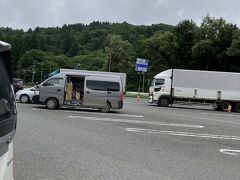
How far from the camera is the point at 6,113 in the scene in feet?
13.0

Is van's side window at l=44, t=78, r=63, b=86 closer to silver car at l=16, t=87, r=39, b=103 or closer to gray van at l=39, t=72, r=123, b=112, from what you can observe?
gray van at l=39, t=72, r=123, b=112

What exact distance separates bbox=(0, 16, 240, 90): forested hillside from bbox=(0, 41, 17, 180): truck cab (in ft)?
220

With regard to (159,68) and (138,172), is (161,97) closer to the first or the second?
(138,172)

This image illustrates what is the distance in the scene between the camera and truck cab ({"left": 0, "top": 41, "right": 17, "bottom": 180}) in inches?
154

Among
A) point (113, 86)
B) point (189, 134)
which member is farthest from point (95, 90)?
point (189, 134)

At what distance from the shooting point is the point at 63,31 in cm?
16362

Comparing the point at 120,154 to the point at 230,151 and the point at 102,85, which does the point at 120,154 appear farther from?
the point at 102,85

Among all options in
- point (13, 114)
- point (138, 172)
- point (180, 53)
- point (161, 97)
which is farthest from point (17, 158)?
point (180, 53)

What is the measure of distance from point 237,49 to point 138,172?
63223 mm

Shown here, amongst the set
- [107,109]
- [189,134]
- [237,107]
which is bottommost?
[189,134]

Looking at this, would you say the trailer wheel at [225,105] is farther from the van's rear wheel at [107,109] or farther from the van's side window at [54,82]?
the van's side window at [54,82]

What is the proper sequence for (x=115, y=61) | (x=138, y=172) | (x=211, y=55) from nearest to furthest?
(x=138, y=172)
(x=211, y=55)
(x=115, y=61)

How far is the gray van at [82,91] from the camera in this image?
25.6 meters

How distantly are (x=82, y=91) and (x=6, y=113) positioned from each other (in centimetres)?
2183
